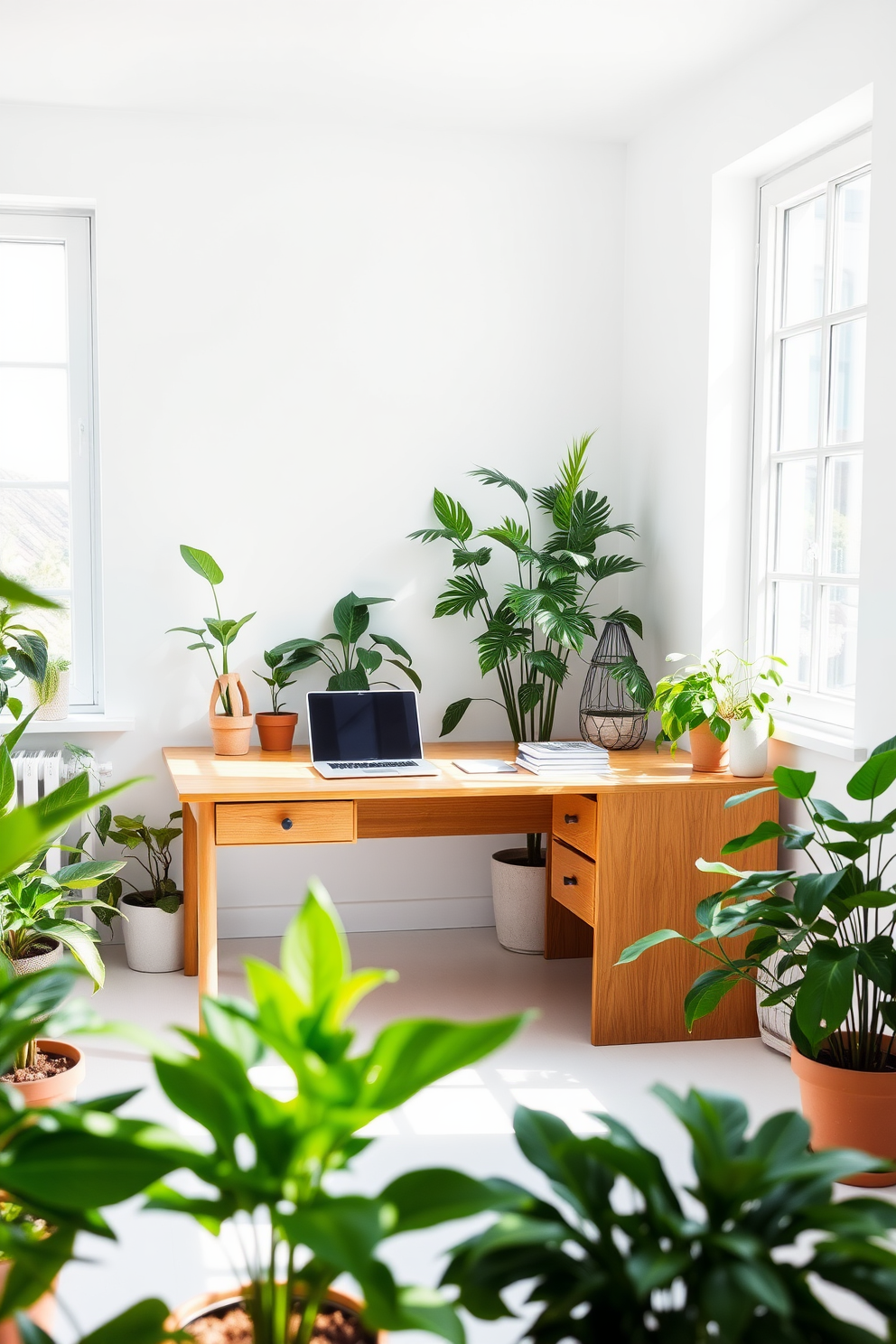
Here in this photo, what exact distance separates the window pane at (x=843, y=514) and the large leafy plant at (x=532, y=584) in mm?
725

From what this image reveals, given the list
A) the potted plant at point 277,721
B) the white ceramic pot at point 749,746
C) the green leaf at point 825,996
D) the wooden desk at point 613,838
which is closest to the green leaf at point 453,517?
the potted plant at point 277,721

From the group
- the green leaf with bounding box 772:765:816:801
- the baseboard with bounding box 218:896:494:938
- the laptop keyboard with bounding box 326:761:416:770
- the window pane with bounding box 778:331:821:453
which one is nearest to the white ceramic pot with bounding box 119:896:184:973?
the baseboard with bounding box 218:896:494:938

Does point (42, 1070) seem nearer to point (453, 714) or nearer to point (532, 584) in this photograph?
point (453, 714)

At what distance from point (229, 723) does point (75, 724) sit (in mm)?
518

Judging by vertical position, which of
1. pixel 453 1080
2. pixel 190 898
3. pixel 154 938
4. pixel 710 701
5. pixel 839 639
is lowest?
pixel 453 1080

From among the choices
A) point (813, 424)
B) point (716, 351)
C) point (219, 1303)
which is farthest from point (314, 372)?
point (219, 1303)

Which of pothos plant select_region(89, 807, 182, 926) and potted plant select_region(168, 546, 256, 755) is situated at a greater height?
potted plant select_region(168, 546, 256, 755)

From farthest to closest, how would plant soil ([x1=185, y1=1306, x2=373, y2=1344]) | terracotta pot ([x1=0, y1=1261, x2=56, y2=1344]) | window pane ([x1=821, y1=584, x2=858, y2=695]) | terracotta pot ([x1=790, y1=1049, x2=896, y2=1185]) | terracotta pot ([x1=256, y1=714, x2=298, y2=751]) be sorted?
1. terracotta pot ([x1=256, y1=714, x2=298, y2=751])
2. window pane ([x1=821, y1=584, x2=858, y2=695])
3. terracotta pot ([x1=790, y1=1049, x2=896, y2=1185])
4. terracotta pot ([x1=0, y1=1261, x2=56, y2=1344])
5. plant soil ([x1=185, y1=1306, x2=373, y2=1344])

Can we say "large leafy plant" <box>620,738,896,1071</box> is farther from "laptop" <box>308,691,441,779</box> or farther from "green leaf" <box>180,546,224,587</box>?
"green leaf" <box>180,546,224,587</box>

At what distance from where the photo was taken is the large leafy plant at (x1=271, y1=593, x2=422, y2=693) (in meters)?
3.79

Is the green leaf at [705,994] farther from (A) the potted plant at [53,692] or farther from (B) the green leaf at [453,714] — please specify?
(A) the potted plant at [53,692]

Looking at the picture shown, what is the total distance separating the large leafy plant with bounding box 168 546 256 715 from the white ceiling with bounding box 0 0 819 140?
52.0 inches

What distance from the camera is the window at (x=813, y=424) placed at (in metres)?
3.10

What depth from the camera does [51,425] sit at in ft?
12.6
